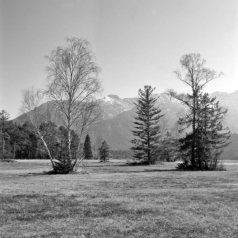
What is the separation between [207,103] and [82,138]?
14061 millimetres

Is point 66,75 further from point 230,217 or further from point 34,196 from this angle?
point 230,217

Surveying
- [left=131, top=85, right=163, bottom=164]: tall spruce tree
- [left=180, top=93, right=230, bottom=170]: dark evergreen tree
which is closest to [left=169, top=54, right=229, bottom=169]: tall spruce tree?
[left=180, top=93, right=230, bottom=170]: dark evergreen tree

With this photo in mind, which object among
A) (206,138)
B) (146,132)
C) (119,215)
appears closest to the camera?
(119,215)

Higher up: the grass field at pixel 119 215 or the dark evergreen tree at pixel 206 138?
A: the dark evergreen tree at pixel 206 138

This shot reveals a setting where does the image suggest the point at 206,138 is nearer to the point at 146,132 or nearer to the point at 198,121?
the point at 198,121

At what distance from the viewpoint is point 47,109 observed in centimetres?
2300

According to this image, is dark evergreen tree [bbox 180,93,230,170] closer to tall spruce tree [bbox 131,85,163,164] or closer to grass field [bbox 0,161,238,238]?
tall spruce tree [bbox 131,85,163,164]

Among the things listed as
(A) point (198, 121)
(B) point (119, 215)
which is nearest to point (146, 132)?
(A) point (198, 121)

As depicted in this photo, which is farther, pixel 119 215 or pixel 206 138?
pixel 206 138

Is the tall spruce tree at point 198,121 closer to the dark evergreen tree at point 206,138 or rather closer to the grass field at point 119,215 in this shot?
the dark evergreen tree at point 206,138

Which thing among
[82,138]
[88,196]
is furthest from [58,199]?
[82,138]

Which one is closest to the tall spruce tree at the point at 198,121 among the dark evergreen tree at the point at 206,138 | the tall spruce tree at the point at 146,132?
the dark evergreen tree at the point at 206,138

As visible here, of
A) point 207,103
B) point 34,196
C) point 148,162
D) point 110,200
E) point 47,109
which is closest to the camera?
point 110,200

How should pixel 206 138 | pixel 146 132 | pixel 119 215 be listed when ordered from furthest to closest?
pixel 146 132, pixel 206 138, pixel 119 215
